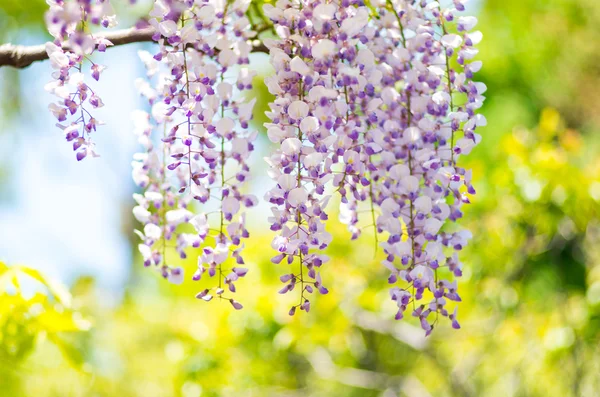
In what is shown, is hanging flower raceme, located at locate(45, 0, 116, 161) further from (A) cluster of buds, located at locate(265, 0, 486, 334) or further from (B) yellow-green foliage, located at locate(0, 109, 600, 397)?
(B) yellow-green foliage, located at locate(0, 109, 600, 397)

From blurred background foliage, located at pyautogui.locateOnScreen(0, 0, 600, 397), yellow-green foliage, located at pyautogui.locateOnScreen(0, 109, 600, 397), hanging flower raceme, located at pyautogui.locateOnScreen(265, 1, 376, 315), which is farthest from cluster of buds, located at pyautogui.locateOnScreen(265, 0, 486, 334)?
yellow-green foliage, located at pyautogui.locateOnScreen(0, 109, 600, 397)

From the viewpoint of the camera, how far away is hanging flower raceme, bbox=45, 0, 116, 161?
2.46ft

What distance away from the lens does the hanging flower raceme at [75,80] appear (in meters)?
0.75

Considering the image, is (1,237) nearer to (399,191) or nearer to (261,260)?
(261,260)

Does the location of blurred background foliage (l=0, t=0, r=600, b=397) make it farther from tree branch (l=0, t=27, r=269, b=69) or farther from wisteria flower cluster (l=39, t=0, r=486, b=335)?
tree branch (l=0, t=27, r=269, b=69)

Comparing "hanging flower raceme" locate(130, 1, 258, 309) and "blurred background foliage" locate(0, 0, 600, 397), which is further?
"blurred background foliage" locate(0, 0, 600, 397)

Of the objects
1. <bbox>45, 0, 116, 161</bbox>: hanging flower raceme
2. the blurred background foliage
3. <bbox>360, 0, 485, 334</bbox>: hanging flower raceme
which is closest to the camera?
<bbox>45, 0, 116, 161</bbox>: hanging flower raceme

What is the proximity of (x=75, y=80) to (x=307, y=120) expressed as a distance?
12.2 inches

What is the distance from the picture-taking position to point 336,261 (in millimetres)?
2551

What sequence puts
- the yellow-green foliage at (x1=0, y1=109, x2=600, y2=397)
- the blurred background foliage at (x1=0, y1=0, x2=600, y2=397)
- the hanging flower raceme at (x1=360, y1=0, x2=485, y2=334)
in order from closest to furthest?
1. the hanging flower raceme at (x1=360, y1=0, x2=485, y2=334)
2. the blurred background foliage at (x1=0, y1=0, x2=600, y2=397)
3. the yellow-green foliage at (x1=0, y1=109, x2=600, y2=397)

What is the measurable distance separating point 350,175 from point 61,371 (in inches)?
116

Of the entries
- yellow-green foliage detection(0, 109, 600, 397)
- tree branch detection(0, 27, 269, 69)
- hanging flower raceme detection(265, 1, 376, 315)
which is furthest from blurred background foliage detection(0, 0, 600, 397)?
tree branch detection(0, 27, 269, 69)

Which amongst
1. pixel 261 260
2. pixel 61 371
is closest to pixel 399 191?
pixel 261 260

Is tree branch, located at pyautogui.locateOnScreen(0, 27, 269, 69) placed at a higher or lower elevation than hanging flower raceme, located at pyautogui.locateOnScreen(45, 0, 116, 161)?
higher
